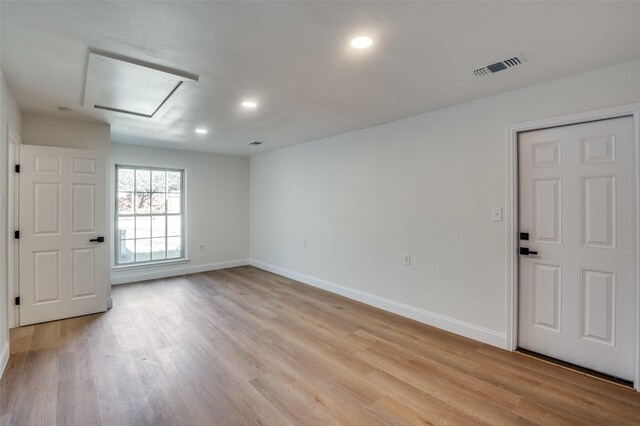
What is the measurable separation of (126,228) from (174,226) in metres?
0.82

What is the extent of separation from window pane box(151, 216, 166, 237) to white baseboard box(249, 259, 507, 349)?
2813mm

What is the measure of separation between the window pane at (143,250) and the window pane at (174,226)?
412mm

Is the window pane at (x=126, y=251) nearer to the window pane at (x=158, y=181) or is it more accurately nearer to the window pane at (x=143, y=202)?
the window pane at (x=143, y=202)

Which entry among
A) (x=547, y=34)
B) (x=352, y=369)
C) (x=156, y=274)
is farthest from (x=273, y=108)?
(x=156, y=274)

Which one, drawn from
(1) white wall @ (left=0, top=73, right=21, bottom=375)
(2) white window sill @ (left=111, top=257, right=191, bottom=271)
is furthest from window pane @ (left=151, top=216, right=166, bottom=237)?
(1) white wall @ (left=0, top=73, right=21, bottom=375)

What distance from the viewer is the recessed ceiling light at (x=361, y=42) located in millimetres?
1937

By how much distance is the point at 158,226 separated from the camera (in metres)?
5.73

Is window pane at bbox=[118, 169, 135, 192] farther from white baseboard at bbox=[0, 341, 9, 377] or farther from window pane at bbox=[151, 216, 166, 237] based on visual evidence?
white baseboard at bbox=[0, 341, 9, 377]

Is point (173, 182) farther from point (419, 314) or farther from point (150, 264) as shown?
point (419, 314)

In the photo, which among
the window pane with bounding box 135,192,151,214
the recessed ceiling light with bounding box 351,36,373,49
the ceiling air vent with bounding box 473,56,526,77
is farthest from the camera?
the window pane with bounding box 135,192,151,214

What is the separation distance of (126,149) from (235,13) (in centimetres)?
459

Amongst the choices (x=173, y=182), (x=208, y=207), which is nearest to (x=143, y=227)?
(x=173, y=182)

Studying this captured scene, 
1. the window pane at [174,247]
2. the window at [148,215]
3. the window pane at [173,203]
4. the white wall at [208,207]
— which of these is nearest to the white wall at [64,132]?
the white wall at [208,207]

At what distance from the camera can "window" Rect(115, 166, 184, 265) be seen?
17.4 ft
